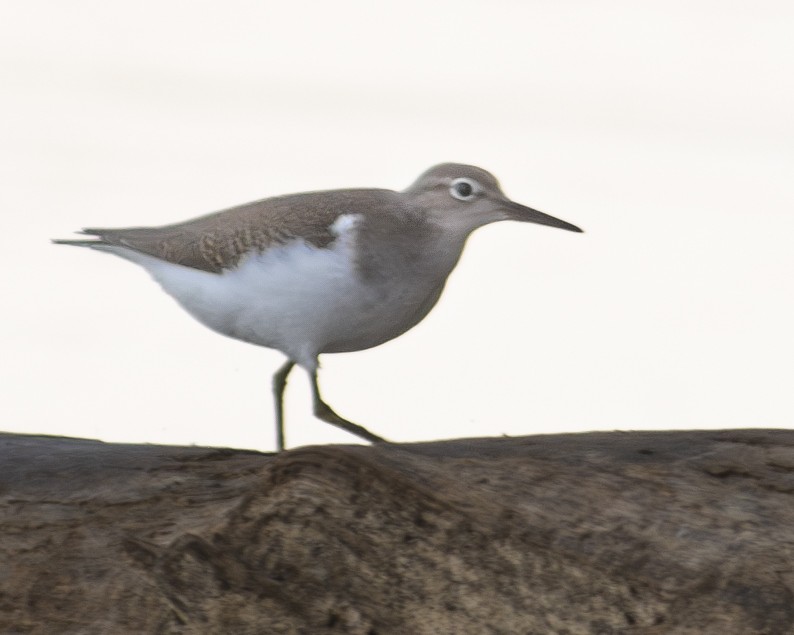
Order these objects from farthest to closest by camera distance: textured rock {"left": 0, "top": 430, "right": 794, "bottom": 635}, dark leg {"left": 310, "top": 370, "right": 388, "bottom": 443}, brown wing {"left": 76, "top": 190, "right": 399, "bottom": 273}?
dark leg {"left": 310, "top": 370, "right": 388, "bottom": 443}, brown wing {"left": 76, "top": 190, "right": 399, "bottom": 273}, textured rock {"left": 0, "top": 430, "right": 794, "bottom": 635}

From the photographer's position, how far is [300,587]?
443 centimetres

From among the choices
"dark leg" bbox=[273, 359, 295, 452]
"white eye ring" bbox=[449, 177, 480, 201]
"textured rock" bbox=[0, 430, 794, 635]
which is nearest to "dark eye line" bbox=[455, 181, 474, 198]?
"white eye ring" bbox=[449, 177, 480, 201]

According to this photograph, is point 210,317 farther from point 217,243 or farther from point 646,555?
point 646,555

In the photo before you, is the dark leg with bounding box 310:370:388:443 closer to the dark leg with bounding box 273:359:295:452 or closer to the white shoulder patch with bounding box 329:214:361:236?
the dark leg with bounding box 273:359:295:452

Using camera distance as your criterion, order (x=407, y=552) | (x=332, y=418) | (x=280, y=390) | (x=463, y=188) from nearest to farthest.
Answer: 1. (x=407, y=552)
2. (x=463, y=188)
3. (x=332, y=418)
4. (x=280, y=390)

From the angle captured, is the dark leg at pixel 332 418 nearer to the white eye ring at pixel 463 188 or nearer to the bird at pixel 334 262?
the bird at pixel 334 262

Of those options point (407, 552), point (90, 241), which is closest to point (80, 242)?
point (90, 241)

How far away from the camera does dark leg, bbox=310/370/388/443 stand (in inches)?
229

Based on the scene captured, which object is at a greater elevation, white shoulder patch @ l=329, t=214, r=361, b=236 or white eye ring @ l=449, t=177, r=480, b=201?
white eye ring @ l=449, t=177, r=480, b=201

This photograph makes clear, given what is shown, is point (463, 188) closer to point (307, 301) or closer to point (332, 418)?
point (307, 301)

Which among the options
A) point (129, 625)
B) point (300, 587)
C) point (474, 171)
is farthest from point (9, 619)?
→ point (474, 171)

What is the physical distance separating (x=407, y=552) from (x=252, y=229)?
1808 millimetres

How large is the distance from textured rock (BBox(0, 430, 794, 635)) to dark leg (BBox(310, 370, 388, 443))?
3.16 ft

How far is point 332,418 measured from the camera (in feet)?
19.3
